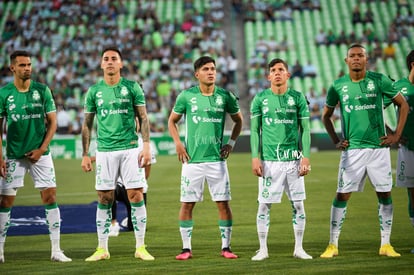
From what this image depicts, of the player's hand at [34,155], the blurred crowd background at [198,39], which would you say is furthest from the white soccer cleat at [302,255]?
the blurred crowd background at [198,39]

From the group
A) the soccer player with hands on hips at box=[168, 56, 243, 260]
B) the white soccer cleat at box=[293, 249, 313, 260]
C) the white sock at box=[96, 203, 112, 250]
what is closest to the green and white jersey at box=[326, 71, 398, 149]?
the white soccer cleat at box=[293, 249, 313, 260]

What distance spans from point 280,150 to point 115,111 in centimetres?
211

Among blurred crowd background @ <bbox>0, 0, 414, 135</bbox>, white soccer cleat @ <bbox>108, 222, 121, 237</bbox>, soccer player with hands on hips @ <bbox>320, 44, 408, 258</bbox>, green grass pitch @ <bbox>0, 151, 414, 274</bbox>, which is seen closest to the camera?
green grass pitch @ <bbox>0, 151, 414, 274</bbox>

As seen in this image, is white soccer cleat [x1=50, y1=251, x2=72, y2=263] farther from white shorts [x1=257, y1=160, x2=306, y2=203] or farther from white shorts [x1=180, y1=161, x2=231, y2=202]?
white shorts [x1=257, y1=160, x2=306, y2=203]

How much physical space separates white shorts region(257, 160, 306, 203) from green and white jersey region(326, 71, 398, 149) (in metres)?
0.81

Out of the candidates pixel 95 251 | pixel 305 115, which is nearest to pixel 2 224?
pixel 95 251

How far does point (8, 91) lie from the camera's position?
34.5ft

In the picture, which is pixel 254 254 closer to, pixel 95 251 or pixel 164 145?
pixel 95 251

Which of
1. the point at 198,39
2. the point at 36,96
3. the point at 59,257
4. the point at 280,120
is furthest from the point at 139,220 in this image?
the point at 198,39

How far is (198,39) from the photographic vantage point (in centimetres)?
3922

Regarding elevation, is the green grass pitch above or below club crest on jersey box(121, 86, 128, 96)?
below

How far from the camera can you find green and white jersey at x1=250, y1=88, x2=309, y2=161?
409 inches

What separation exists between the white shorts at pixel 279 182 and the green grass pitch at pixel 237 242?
76 centimetres

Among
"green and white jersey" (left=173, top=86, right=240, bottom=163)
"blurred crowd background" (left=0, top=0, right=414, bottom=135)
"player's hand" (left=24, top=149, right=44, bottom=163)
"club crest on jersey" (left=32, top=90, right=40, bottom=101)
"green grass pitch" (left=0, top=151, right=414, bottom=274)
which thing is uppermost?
"blurred crowd background" (left=0, top=0, right=414, bottom=135)
